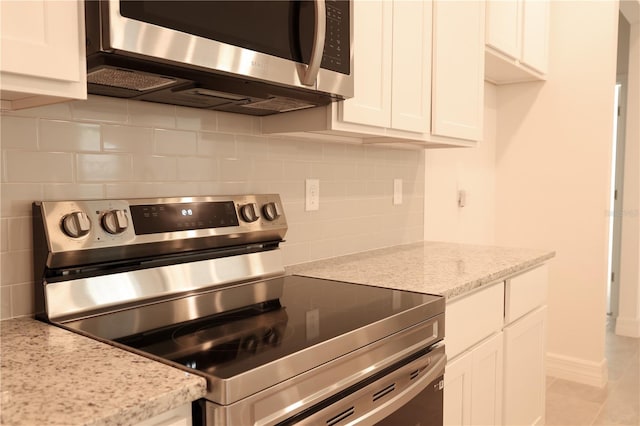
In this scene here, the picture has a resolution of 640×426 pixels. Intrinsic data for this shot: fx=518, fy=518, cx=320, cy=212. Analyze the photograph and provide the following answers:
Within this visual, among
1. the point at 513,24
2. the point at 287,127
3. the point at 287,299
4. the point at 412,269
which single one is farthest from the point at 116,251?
the point at 513,24

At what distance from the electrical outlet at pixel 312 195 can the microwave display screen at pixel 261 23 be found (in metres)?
0.54

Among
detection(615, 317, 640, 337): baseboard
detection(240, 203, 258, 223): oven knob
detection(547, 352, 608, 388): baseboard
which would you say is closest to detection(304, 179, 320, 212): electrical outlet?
detection(240, 203, 258, 223): oven knob

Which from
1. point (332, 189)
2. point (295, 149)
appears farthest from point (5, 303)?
point (332, 189)

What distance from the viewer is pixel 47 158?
122 centimetres

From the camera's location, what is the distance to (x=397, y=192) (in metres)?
2.44

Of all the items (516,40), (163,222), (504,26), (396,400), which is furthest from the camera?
(516,40)

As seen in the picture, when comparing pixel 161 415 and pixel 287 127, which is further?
pixel 287 127

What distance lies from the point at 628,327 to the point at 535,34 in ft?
8.21

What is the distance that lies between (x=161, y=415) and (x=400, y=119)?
133cm

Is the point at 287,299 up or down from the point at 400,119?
down

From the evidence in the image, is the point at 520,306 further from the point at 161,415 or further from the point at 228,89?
the point at 161,415

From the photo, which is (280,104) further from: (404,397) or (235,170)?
(404,397)

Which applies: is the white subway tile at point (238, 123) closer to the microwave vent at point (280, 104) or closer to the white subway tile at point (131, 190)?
the microwave vent at point (280, 104)

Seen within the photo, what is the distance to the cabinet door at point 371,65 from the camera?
1630 mm
